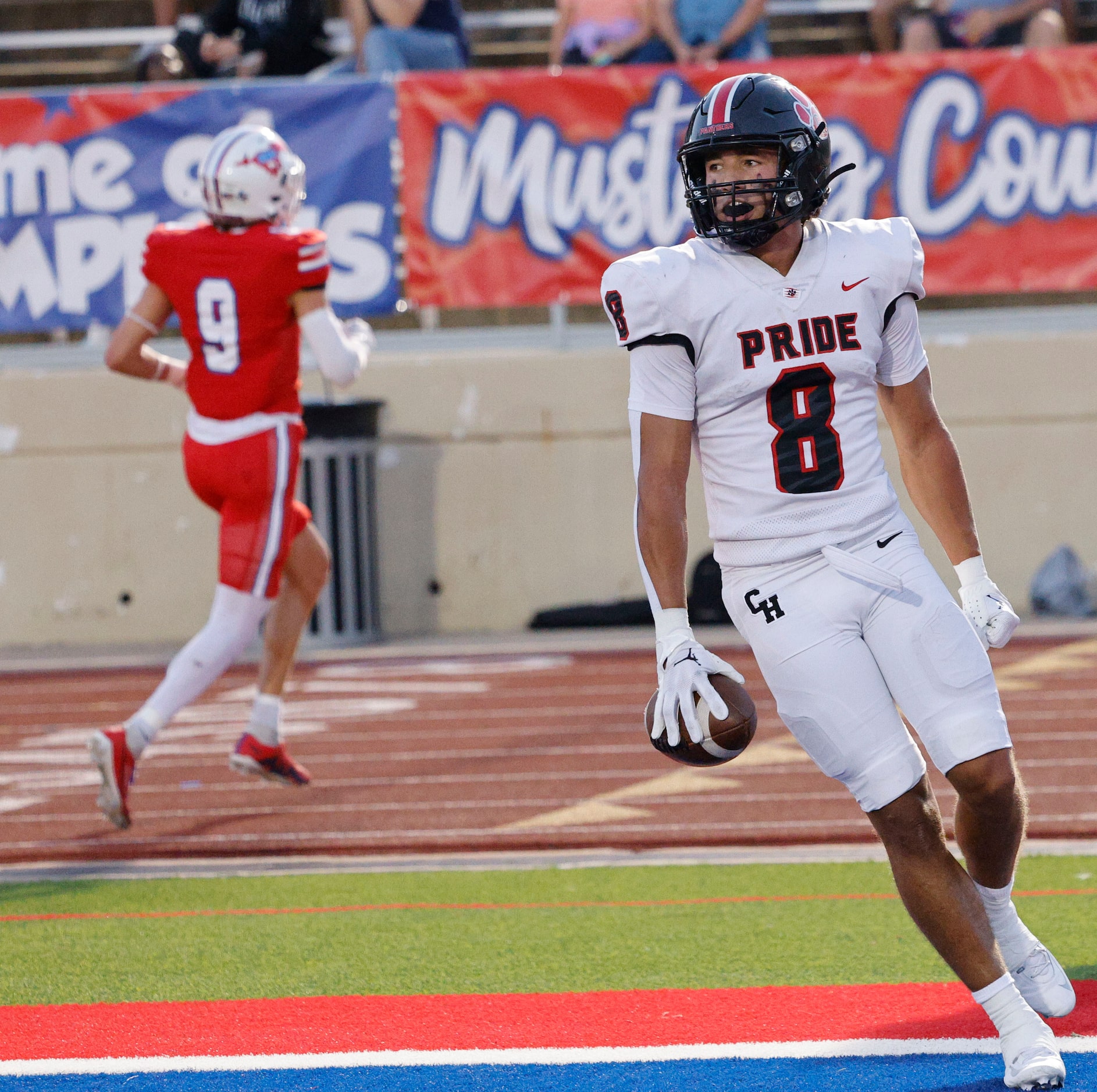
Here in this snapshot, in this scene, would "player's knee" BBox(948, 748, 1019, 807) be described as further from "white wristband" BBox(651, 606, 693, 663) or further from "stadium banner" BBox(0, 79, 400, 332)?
"stadium banner" BBox(0, 79, 400, 332)

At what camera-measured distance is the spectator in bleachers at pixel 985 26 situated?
35.8ft

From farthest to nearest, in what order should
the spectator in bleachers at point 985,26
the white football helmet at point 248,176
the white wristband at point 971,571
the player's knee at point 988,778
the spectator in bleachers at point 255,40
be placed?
the spectator in bleachers at point 255,40 → the spectator in bleachers at point 985,26 → the white football helmet at point 248,176 → the white wristband at point 971,571 → the player's knee at point 988,778

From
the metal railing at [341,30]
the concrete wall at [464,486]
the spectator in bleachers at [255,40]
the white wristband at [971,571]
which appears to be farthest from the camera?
the metal railing at [341,30]

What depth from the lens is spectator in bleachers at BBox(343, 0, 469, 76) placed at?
1104cm

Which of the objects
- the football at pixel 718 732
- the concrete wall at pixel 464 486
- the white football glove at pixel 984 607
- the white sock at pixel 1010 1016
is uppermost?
the white football glove at pixel 984 607

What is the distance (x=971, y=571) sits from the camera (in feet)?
10.9

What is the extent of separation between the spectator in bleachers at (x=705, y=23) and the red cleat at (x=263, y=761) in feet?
21.6

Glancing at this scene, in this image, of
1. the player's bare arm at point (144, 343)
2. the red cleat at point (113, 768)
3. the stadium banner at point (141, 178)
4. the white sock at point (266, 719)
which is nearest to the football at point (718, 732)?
the red cleat at point (113, 768)

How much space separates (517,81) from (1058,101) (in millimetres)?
3320

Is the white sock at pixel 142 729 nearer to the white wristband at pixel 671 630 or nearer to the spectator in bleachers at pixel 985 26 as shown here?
the white wristband at pixel 671 630

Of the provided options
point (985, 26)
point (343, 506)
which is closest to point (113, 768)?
point (343, 506)

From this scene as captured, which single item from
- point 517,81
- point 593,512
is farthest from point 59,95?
point 593,512

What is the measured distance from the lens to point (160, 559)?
Result: 430 inches

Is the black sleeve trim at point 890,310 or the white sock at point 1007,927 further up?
the black sleeve trim at point 890,310
